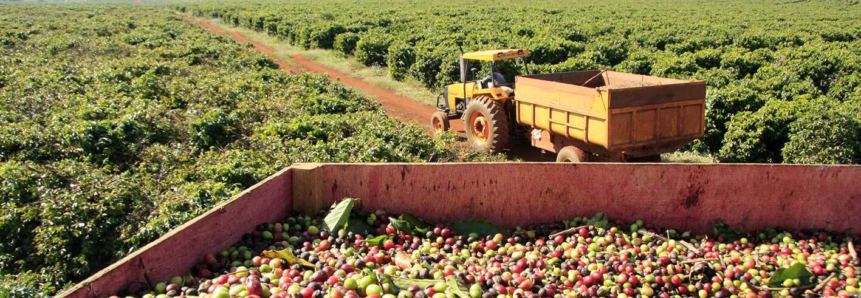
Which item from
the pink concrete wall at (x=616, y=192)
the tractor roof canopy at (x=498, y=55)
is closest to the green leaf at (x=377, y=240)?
the pink concrete wall at (x=616, y=192)

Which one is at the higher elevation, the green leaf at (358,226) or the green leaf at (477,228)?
the green leaf at (358,226)

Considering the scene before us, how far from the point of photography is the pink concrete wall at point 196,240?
3.88 meters

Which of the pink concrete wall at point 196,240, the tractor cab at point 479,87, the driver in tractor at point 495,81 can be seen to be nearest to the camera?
the pink concrete wall at point 196,240

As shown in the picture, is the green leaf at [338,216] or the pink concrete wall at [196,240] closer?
the pink concrete wall at [196,240]

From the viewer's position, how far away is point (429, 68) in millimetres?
21078

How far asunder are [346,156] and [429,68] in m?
12.6

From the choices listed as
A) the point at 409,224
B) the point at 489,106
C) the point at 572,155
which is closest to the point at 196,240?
the point at 409,224

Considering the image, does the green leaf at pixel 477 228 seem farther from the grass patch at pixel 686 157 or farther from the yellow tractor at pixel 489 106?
the grass patch at pixel 686 157

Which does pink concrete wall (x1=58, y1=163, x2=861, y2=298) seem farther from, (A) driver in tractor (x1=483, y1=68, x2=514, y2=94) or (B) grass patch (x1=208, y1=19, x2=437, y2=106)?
(B) grass patch (x1=208, y1=19, x2=437, y2=106)

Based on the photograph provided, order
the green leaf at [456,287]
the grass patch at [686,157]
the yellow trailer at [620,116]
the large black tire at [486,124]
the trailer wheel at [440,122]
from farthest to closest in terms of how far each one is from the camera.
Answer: the trailer wheel at [440,122]
the grass patch at [686,157]
the large black tire at [486,124]
the yellow trailer at [620,116]
the green leaf at [456,287]

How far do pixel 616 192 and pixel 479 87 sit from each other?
759 cm

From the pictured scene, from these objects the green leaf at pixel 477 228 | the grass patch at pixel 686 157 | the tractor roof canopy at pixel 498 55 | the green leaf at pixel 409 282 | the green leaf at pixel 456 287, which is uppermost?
the tractor roof canopy at pixel 498 55

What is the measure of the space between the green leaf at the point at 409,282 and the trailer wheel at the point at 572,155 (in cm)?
598

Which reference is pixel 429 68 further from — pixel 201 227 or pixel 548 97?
pixel 201 227
